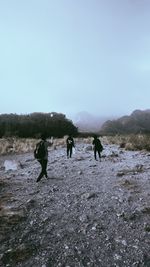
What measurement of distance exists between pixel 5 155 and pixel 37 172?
44.6ft

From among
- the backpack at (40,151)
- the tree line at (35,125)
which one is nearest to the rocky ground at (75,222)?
the backpack at (40,151)

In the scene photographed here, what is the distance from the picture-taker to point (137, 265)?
22.5 ft

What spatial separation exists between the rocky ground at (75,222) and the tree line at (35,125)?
5505 cm

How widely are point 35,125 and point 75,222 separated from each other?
66.9 m

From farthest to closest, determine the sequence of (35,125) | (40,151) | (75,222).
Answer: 1. (35,125)
2. (40,151)
3. (75,222)

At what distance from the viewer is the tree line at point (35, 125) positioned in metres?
71.1

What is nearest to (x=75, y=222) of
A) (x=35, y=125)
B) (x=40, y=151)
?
(x=40, y=151)

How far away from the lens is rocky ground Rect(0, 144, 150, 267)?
7160 millimetres

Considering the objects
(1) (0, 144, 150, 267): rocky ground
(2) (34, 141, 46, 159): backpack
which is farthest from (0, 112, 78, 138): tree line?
(1) (0, 144, 150, 267): rocky ground

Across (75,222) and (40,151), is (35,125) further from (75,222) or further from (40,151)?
(75,222)

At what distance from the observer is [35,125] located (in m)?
75.1

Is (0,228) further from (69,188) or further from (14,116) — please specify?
(14,116)

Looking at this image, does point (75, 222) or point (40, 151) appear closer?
point (75, 222)

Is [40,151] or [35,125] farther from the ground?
[35,125]
